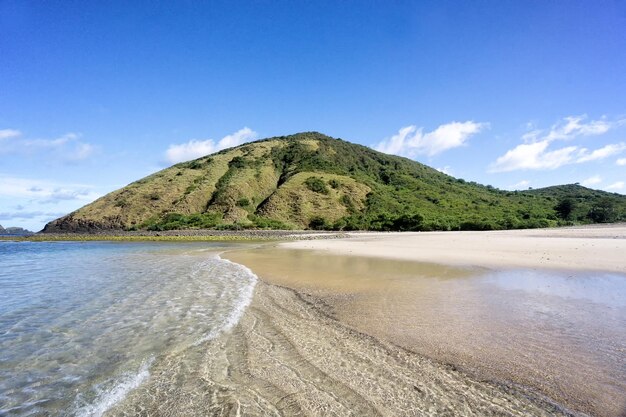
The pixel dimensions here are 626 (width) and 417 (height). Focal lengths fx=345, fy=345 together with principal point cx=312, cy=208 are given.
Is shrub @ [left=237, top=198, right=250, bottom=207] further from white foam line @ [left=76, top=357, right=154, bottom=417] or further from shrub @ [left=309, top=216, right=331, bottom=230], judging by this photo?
white foam line @ [left=76, top=357, right=154, bottom=417]

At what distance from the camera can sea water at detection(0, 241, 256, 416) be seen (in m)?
5.44

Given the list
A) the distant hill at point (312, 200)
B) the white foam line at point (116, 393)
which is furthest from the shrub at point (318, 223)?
the white foam line at point (116, 393)

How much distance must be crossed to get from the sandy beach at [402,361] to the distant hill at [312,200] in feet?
186

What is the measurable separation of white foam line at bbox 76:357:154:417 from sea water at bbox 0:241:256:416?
0.01 m

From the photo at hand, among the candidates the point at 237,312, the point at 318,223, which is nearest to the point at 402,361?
the point at 237,312

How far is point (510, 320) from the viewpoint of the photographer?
26.3 feet

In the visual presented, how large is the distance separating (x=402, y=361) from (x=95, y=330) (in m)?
7.31

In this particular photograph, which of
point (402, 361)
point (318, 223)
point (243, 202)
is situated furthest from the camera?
point (243, 202)

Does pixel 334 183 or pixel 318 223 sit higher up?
pixel 334 183

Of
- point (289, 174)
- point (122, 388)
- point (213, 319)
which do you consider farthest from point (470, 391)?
point (289, 174)

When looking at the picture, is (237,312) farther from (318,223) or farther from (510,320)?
(318,223)

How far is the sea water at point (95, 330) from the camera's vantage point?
544cm

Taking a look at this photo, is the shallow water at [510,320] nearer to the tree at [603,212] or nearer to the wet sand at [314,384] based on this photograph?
the wet sand at [314,384]

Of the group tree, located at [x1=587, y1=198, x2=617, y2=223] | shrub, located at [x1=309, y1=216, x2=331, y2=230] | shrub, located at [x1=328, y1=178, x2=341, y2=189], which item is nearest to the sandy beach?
shrub, located at [x1=309, y1=216, x2=331, y2=230]
